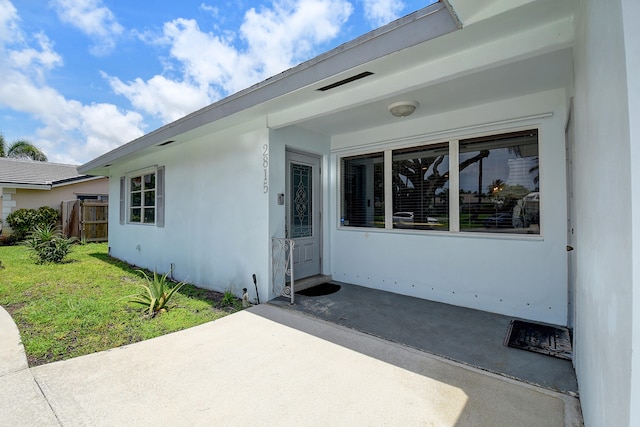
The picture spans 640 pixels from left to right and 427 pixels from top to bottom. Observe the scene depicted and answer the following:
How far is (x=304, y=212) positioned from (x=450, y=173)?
100 inches

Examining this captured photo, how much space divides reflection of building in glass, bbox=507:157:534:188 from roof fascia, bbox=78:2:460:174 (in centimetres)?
246

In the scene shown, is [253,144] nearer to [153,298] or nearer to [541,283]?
[153,298]

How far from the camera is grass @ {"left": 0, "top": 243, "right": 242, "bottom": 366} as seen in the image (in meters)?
3.25

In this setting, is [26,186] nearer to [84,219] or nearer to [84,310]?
[84,219]

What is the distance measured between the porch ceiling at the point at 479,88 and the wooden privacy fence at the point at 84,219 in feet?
41.3

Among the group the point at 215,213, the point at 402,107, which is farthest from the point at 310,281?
the point at 402,107

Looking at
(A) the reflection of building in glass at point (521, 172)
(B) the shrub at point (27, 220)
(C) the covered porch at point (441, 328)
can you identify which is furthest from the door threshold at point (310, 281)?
(B) the shrub at point (27, 220)

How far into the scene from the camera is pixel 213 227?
214 inches

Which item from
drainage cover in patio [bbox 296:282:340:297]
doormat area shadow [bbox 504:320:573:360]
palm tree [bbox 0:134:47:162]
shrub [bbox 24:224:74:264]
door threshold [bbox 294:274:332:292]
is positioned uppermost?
palm tree [bbox 0:134:47:162]

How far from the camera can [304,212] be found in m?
5.36

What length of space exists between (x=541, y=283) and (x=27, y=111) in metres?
31.7

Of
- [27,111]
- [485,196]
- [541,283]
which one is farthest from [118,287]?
[27,111]

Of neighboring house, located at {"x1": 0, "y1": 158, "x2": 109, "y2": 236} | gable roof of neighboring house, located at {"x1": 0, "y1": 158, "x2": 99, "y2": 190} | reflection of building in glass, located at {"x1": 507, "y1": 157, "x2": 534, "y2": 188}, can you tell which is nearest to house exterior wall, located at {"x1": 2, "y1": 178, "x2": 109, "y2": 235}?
neighboring house, located at {"x1": 0, "y1": 158, "x2": 109, "y2": 236}

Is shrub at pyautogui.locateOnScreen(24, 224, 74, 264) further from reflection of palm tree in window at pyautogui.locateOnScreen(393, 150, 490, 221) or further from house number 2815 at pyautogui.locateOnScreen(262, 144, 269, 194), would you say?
reflection of palm tree in window at pyautogui.locateOnScreen(393, 150, 490, 221)
